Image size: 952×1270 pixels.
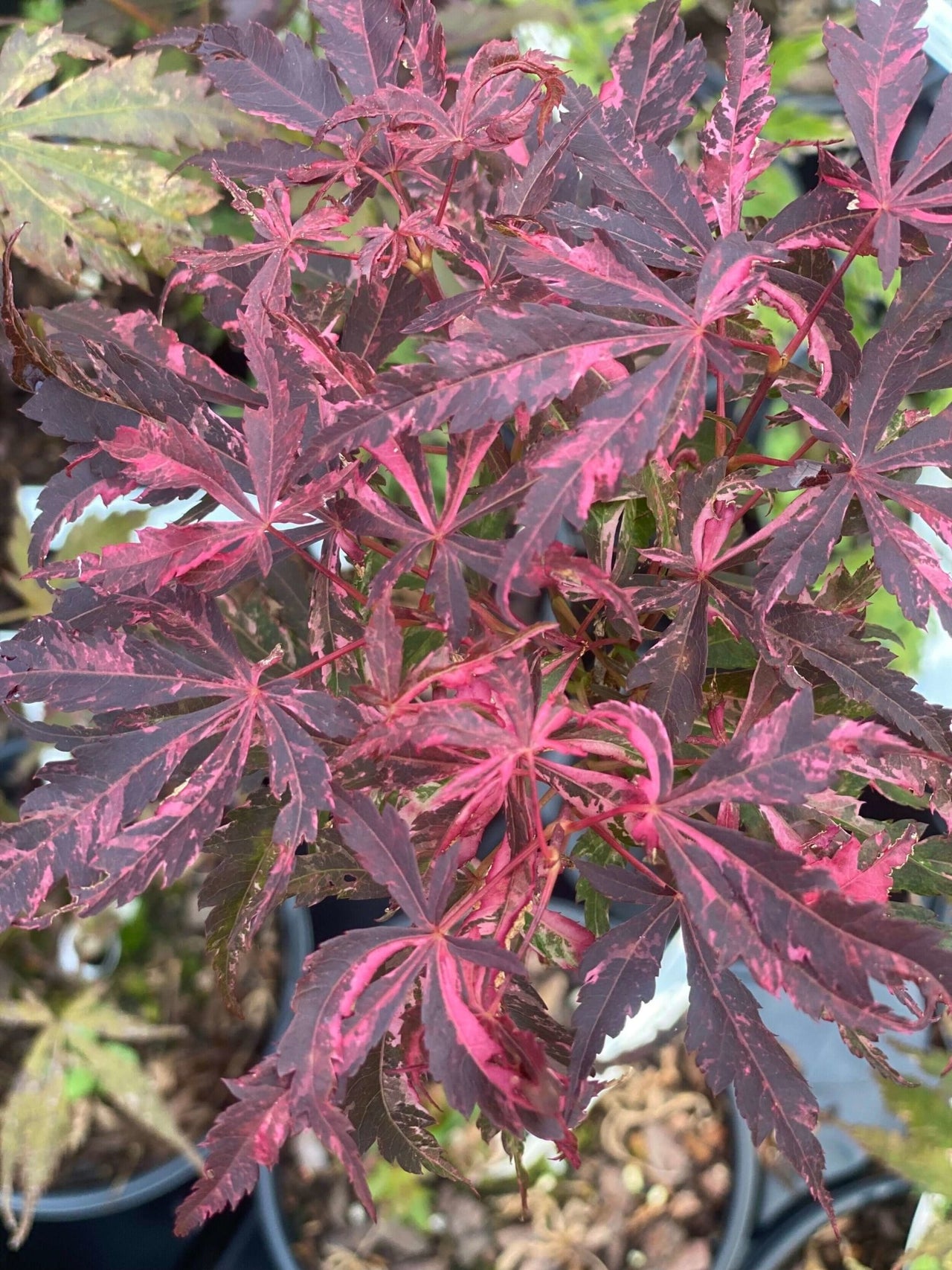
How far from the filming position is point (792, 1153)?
372 mm

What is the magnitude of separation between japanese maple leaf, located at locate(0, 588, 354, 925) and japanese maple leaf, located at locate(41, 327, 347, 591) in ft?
0.06

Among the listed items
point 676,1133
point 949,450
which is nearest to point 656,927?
point 949,450

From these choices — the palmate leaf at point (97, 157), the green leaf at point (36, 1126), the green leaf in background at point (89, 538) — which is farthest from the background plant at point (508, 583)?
the green leaf at point (36, 1126)

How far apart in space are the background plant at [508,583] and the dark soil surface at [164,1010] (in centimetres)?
60

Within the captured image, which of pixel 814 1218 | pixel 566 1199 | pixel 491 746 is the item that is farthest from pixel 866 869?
pixel 566 1199

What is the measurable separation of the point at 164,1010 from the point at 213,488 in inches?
32.2

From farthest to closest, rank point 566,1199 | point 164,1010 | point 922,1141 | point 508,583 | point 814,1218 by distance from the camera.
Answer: point 164,1010
point 566,1199
point 814,1218
point 922,1141
point 508,583

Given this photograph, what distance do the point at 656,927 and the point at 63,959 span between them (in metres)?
0.85

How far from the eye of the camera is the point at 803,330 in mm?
402

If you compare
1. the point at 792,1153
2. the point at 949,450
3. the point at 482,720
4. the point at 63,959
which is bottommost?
the point at 63,959

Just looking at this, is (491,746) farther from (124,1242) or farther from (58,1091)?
(124,1242)

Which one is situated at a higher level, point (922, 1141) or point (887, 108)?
point (887, 108)

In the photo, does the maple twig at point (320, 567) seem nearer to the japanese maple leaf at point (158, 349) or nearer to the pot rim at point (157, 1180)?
the japanese maple leaf at point (158, 349)

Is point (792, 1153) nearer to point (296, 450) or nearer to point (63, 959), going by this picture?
point (296, 450)
